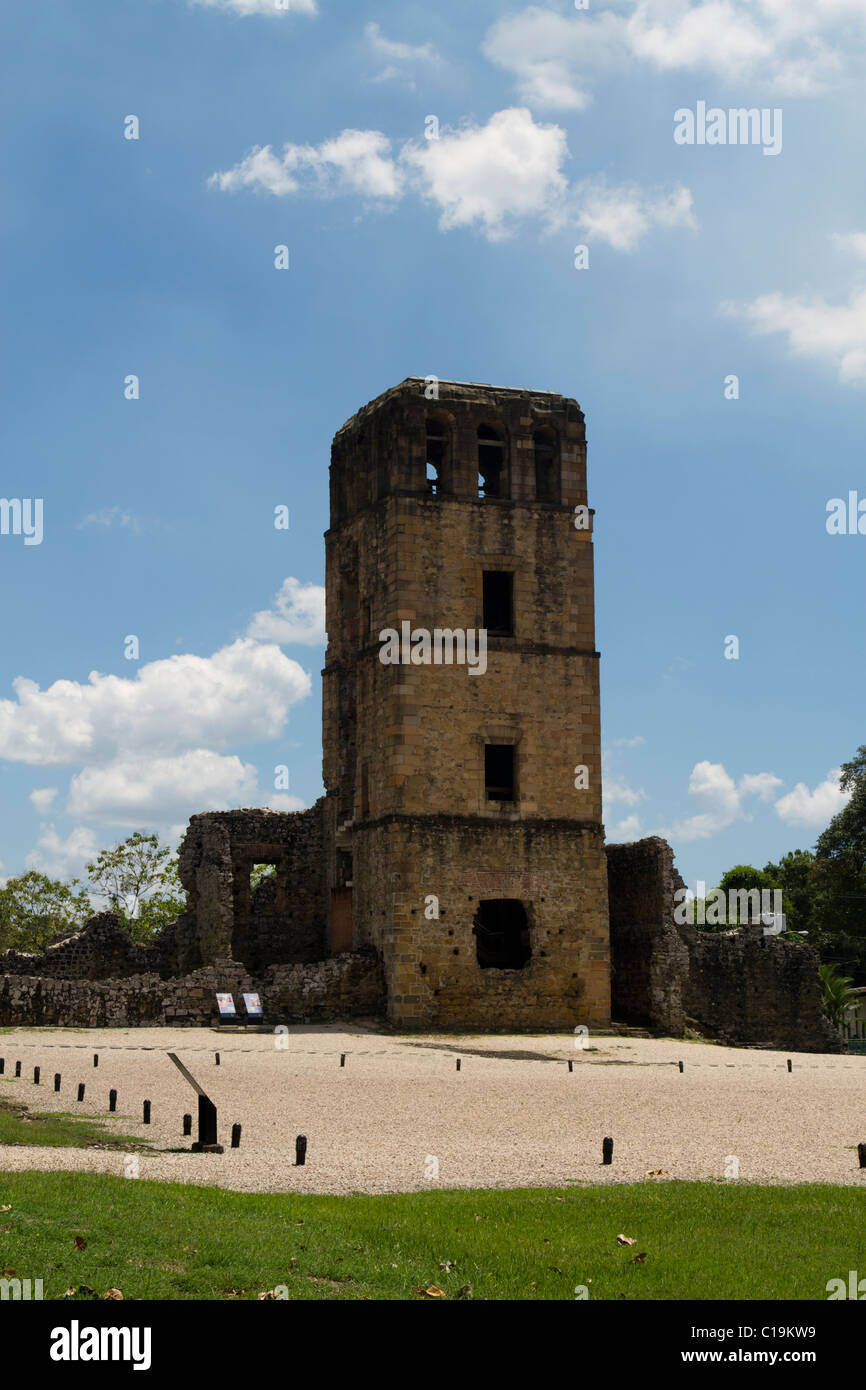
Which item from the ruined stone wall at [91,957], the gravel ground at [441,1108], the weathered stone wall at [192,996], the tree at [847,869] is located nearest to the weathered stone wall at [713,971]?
the gravel ground at [441,1108]

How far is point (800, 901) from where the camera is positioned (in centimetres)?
6041

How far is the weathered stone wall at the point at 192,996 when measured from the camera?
2581cm

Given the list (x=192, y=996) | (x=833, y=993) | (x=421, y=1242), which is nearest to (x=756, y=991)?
(x=833, y=993)

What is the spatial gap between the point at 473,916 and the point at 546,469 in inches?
409

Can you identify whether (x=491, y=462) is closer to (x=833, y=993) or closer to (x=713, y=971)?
(x=713, y=971)

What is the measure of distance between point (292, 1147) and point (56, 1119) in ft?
9.06

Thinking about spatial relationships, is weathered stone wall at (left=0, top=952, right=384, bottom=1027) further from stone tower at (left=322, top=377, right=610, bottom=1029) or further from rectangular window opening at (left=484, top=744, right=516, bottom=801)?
rectangular window opening at (left=484, top=744, right=516, bottom=801)

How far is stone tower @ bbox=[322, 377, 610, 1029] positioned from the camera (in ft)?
92.8

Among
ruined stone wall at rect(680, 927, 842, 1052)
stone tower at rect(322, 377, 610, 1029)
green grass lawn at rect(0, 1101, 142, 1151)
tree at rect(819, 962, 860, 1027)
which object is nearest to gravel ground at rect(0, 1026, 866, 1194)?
green grass lawn at rect(0, 1101, 142, 1151)

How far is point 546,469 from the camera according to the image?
3159 centimetres

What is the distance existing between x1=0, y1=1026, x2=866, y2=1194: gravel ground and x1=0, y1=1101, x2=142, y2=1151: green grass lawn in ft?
0.93
